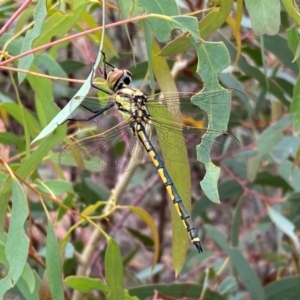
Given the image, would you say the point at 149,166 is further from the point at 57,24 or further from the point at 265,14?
the point at 265,14

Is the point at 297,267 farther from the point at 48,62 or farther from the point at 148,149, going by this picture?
the point at 48,62

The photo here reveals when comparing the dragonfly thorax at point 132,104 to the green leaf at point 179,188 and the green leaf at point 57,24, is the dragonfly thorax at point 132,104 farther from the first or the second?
the green leaf at point 57,24

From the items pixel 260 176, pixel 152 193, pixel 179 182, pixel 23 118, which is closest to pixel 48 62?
pixel 23 118

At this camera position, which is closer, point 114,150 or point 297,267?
point 114,150

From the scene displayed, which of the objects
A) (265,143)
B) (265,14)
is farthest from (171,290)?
(265,14)

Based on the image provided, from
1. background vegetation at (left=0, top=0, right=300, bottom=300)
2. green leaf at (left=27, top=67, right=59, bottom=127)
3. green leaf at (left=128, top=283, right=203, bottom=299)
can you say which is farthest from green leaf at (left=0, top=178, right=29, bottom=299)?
green leaf at (left=128, top=283, right=203, bottom=299)

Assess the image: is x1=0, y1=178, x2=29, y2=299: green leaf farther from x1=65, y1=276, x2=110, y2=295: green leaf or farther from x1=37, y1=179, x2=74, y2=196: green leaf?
x1=37, y1=179, x2=74, y2=196: green leaf

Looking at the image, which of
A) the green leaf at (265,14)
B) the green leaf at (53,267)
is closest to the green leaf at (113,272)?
the green leaf at (53,267)
